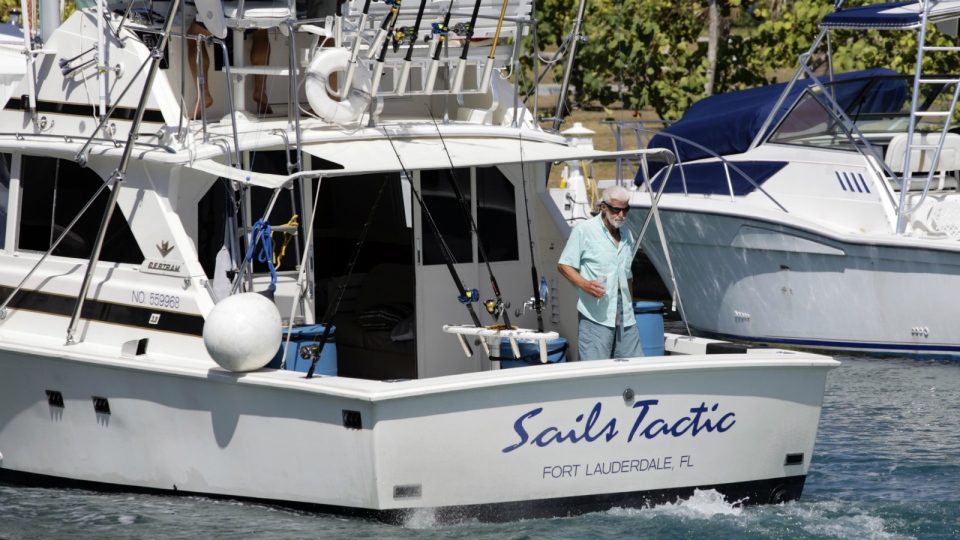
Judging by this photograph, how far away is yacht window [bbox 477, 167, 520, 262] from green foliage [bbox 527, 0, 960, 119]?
12.2m

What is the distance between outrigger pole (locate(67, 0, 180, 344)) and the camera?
7395 millimetres

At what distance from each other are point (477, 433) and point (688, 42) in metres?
17.0

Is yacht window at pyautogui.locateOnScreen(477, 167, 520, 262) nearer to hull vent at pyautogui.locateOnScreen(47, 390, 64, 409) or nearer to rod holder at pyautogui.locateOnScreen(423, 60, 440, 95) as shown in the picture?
rod holder at pyautogui.locateOnScreen(423, 60, 440, 95)

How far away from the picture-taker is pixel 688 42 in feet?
74.2

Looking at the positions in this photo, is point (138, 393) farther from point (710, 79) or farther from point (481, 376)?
point (710, 79)

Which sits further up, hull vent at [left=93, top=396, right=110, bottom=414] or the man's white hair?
the man's white hair

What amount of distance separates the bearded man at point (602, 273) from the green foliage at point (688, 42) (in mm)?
13253

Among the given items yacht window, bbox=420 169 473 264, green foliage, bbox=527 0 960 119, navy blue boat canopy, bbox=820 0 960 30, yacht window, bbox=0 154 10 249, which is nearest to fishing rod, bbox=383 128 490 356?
yacht window, bbox=420 169 473 264

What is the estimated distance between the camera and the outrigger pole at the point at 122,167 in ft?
24.3

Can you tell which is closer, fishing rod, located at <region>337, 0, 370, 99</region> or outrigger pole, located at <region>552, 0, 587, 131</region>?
fishing rod, located at <region>337, 0, 370, 99</region>

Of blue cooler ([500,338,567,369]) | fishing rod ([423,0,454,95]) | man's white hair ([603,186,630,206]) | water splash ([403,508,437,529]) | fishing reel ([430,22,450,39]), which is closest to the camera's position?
water splash ([403,508,437,529])

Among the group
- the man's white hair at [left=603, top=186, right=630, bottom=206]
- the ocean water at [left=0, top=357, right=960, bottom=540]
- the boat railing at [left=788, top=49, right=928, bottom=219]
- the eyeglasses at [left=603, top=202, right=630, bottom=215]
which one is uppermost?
the boat railing at [left=788, top=49, right=928, bottom=219]

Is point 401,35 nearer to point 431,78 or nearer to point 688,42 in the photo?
point 431,78

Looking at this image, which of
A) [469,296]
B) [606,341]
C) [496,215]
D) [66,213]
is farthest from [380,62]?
[66,213]
